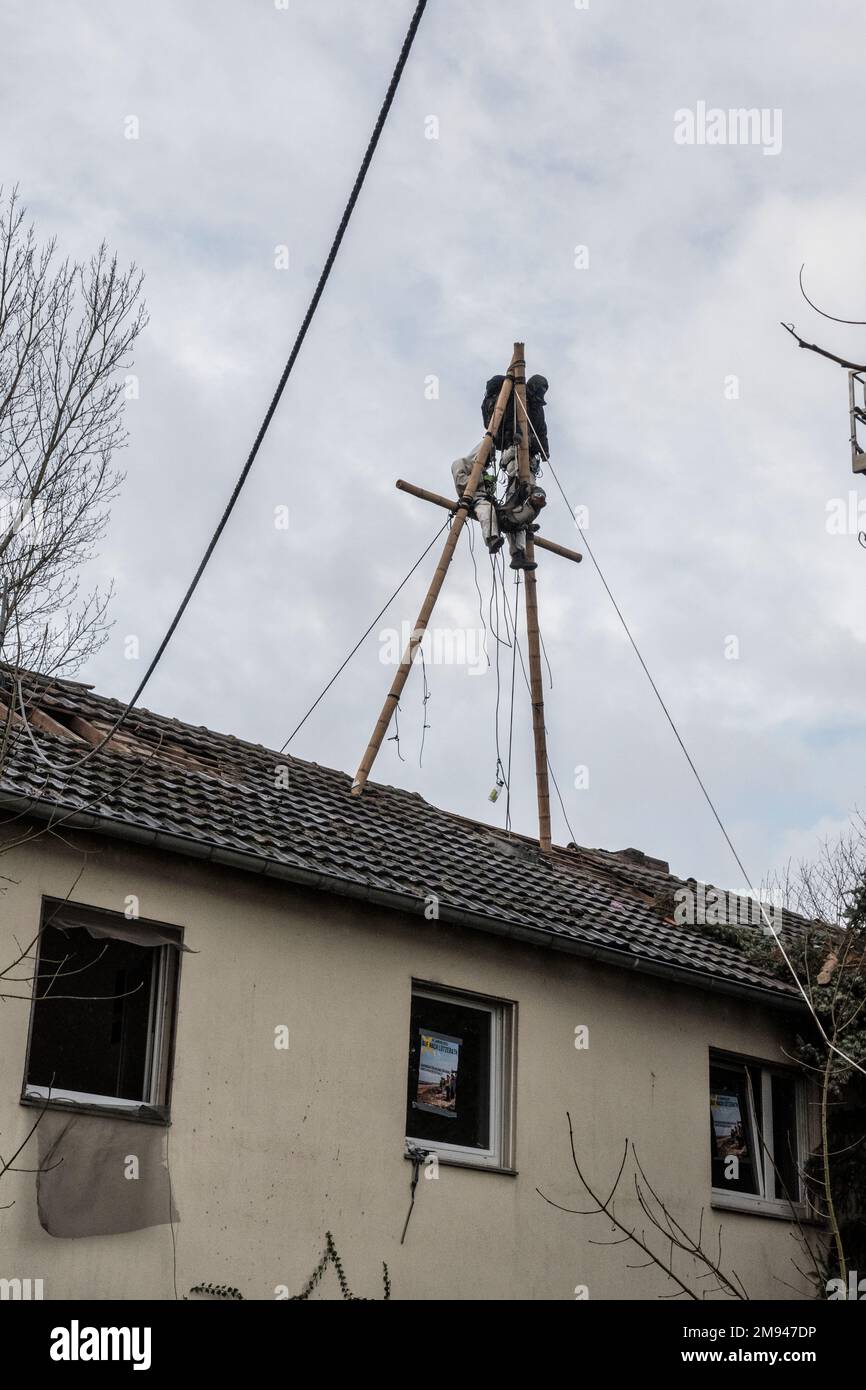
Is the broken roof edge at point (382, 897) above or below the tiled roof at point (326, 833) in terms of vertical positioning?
below

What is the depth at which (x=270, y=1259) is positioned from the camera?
10.2 m

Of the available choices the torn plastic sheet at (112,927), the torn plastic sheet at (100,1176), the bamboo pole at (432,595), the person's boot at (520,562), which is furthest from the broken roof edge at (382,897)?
the person's boot at (520,562)

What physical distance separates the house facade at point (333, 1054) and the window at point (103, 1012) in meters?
0.02

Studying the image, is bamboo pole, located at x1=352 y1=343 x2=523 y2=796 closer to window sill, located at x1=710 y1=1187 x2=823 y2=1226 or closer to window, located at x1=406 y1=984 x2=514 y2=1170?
window, located at x1=406 y1=984 x2=514 y2=1170

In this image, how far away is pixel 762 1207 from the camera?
44.4 feet

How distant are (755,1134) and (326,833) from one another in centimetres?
476

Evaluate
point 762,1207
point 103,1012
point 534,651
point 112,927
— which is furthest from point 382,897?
point 534,651

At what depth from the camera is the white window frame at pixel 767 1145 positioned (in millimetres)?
13414

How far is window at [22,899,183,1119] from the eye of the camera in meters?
9.72

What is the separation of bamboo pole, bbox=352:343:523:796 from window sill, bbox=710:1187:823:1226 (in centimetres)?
500

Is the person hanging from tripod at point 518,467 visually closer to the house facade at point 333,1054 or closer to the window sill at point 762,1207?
the house facade at point 333,1054

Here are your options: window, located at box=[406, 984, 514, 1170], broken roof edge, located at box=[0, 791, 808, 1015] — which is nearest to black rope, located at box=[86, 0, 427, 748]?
broken roof edge, located at box=[0, 791, 808, 1015]
